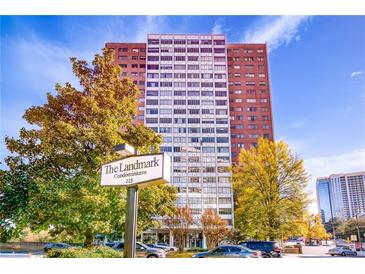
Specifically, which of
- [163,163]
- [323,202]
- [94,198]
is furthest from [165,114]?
[323,202]

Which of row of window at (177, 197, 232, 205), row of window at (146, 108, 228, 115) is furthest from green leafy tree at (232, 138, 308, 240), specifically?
row of window at (146, 108, 228, 115)

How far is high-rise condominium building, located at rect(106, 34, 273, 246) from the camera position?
60.2m

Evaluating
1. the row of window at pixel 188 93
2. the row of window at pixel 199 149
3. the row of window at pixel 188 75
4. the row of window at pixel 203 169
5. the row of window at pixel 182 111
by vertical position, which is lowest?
the row of window at pixel 203 169

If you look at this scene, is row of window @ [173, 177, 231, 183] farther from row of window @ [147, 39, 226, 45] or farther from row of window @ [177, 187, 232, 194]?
row of window @ [147, 39, 226, 45]

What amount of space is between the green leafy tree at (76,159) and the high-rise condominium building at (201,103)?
4414 cm

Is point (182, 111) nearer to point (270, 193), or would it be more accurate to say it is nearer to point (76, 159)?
point (270, 193)

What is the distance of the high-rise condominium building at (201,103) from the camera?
6016 cm

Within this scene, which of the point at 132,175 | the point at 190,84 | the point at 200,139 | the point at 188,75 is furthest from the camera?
the point at 188,75

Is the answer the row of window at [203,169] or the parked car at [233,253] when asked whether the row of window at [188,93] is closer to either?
the row of window at [203,169]

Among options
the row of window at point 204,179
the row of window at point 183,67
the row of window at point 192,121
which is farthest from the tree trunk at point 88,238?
the row of window at point 183,67

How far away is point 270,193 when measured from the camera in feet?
77.3

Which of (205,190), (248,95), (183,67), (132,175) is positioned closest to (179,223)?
(205,190)

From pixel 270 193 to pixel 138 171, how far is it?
64.6 ft
